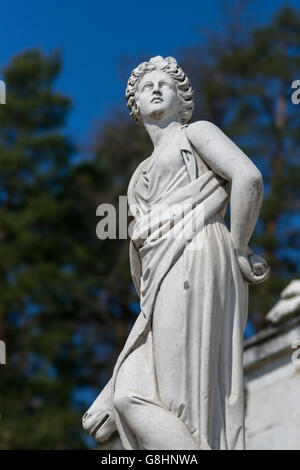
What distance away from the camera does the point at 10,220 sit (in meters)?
25.4

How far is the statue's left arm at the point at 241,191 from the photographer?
23.5ft

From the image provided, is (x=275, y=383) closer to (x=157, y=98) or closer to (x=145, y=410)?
(x=157, y=98)

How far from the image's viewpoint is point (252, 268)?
23.8ft

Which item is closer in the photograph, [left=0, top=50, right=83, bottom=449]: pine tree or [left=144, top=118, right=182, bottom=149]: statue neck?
[left=144, top=118, right=182, bottom=149]: statue neck

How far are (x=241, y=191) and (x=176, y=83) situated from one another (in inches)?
41.1

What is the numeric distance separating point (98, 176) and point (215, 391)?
68.2 ft

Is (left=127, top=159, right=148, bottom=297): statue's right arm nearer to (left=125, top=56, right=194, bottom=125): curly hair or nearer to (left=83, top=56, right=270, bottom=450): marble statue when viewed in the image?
(left=83, top=56, right=270, bottom=450): marble statue

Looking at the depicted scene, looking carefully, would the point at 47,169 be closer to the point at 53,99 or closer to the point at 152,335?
the point at 53,99

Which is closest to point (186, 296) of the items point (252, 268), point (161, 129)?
point (252, 268)

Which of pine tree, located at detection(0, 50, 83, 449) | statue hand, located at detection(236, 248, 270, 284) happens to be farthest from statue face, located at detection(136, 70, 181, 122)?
pine tree, located at detection(0, 50, 83, 449)

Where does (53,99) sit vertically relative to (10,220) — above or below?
above

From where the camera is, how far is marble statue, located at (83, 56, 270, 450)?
677 centimetres

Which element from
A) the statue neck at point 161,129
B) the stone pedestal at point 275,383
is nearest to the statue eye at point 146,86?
the statue neck at point 161,129

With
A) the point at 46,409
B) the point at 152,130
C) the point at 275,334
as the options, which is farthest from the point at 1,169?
the point at 152,130
